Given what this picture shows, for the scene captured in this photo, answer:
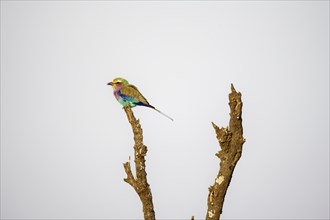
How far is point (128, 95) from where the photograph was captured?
11.0 m

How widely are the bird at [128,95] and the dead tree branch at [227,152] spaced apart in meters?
3.68

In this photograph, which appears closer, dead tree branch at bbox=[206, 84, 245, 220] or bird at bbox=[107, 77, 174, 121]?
dead tree branch at bbox=[206, 84, 245, 220]

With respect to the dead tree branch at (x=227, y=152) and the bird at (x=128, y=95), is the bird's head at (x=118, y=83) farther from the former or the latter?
the dead tree branch at (x=227, y=152)

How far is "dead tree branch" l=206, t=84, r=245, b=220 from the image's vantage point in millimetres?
7410

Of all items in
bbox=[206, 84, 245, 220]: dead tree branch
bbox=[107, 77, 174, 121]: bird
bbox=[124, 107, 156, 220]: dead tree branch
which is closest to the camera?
bbox=[206, 84, 245, 220]: dead tree branch

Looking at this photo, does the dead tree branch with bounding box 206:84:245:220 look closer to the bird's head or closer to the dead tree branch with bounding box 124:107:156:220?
the dead tree branch with bounding box 124:107:156:220

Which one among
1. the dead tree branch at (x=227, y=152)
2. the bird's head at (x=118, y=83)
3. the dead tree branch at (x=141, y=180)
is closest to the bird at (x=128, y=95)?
the bird's head at (x=118, y=83)

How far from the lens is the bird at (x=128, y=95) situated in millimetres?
11000

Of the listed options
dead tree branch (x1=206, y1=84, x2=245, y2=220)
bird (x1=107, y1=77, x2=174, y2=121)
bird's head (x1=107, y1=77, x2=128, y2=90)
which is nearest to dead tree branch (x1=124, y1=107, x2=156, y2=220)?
dead tree branch (x1=206, y1=84, x2=245, y2=220)

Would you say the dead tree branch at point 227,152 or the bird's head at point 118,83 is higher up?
the bird's head at point 118,83

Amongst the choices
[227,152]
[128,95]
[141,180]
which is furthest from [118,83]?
[227,152]

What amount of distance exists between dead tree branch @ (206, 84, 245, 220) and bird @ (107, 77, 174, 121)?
3.68 meters

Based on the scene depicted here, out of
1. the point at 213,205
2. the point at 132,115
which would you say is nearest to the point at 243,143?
the point at 213,205

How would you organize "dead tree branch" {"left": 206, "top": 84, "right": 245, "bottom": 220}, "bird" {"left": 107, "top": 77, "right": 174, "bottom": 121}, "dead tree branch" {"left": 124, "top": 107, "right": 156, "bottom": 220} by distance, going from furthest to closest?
1. "bird" {"left": 107, "top": 77, "right": 174, "bottom": 121}
2. "dead tree branch" {"left": 124, "top": 107, "right": 156, "bottom": 220}
3. "dead tree branch" {"left": 206, "top": 84, "right": 245, "bottom": 220}
